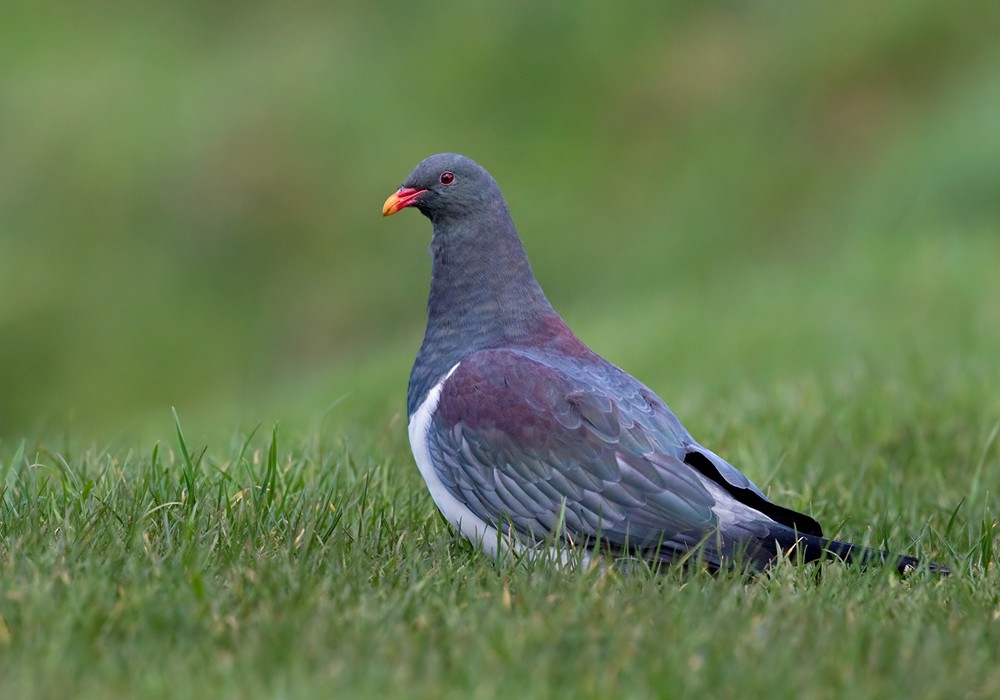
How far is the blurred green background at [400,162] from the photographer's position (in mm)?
12750

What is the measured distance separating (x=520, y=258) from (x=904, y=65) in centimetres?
1212

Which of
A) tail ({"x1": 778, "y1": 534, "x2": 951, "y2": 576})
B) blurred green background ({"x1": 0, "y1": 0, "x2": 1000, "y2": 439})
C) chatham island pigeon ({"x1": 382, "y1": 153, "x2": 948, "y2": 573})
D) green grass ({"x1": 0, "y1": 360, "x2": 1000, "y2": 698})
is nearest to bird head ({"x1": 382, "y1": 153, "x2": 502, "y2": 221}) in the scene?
chatham island pigeon ({"x1": 382, "y1": 153, "x2": 948, "y2": 573})

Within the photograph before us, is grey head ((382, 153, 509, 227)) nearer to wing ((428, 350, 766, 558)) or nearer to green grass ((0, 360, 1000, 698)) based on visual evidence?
wing ((428, 350, 766, 558))

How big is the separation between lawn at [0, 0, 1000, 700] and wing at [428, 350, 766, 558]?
0.72 feet

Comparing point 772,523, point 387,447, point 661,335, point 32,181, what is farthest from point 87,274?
point 772,523

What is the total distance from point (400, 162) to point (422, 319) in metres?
2.45

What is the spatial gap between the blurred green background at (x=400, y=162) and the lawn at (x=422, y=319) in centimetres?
5

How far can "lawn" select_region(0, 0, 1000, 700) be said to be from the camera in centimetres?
302

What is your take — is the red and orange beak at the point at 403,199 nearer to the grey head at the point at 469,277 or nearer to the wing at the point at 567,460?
the grey head at the point at 469,277

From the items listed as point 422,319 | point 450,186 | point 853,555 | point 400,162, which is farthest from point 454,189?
point 400,162

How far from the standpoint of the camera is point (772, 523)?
4.02m

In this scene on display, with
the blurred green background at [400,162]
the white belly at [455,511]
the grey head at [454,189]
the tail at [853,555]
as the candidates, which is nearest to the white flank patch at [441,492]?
the white belly at [455,511]

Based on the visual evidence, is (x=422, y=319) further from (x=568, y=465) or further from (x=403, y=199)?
(x=568, y=465)

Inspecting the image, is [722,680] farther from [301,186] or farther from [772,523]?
[301,186]
